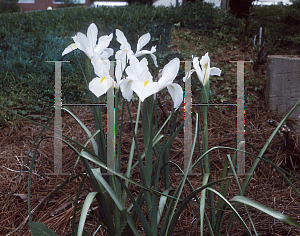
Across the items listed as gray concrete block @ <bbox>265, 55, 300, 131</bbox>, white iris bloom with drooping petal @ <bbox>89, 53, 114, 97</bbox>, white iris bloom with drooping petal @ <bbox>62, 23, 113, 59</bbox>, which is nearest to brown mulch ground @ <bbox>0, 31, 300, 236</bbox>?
gray concrete block @ <bbox>265, 55, 300, 131</bbox>

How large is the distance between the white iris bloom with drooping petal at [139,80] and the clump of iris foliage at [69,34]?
182 centimetres

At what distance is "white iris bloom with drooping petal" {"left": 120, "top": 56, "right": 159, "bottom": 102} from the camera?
2.21 ft

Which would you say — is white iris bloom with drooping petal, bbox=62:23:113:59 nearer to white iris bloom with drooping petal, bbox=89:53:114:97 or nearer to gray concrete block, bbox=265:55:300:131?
white iris bloom with drooping petal, bbox=89:53:114:97

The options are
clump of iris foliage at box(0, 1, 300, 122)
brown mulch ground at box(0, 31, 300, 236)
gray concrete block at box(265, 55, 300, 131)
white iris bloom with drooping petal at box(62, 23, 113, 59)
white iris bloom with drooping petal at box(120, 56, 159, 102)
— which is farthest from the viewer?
clump of iris foliage at box(0, 1, 300, 122)

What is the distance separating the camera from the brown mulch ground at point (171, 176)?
3.83 feet

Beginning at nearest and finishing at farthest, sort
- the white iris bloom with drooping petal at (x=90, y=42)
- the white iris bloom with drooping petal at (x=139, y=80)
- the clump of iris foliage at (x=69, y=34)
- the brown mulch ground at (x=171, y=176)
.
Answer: the white iris bloom with drooping petal at (x=139, y=80), the white iris bloom with drooping petal at (x=90, y=42), the brown mulch ground at (x=171, y=176), the clump of iris foliage at (x=69, y=34)

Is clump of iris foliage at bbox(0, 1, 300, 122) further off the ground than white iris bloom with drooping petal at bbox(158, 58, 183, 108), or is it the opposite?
clump of iris foliage at bbox(0, 1, 300, 122)

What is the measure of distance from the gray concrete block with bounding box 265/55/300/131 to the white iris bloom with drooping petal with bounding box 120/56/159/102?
62.6 inches

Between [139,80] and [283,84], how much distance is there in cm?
176

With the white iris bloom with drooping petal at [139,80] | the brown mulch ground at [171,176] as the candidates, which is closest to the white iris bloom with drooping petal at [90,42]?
the white iris bloom with drooping petal at [139,80]

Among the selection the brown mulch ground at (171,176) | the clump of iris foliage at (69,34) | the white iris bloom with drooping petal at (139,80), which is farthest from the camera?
the clump of iris foliage at (69,34)

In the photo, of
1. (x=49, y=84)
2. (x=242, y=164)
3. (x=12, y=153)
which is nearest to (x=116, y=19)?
(x=49, y=84)

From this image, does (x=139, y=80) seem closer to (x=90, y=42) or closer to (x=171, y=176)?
(x=90, y=42)

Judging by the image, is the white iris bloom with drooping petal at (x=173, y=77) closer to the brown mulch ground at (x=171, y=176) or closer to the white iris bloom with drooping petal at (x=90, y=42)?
the white iris bloom with drooping petal at (x=90, y=42)
